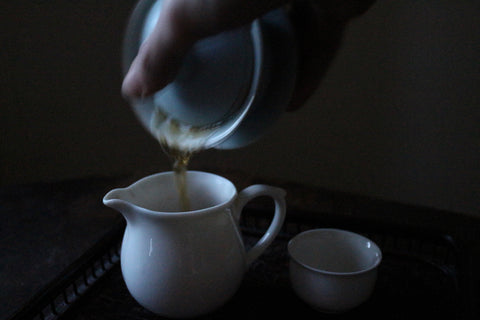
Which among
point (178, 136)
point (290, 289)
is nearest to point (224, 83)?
point (178, 136)

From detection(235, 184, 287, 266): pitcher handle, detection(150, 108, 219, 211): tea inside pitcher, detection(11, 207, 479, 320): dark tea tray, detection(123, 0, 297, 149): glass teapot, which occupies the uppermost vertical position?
detection(123, 0, 297, 149): glass teapot

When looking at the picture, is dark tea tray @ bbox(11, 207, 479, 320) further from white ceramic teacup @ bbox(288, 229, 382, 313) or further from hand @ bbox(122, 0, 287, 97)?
hand @ bbox(122, 0, 287, 97)

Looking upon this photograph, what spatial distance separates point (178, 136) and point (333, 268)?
0.87ft

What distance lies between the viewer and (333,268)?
561mm

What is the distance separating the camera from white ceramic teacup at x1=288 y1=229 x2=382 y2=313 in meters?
0.43

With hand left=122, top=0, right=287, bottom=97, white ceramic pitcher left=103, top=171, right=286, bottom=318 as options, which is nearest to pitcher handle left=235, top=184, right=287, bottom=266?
white ceramic pitcher left=103, top=171, right=286, bottom=318

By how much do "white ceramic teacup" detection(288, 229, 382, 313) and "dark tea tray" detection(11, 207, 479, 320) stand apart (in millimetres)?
25

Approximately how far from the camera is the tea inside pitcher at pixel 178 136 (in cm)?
49

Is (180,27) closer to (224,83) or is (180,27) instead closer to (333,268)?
(224,83)

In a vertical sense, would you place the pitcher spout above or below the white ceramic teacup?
above

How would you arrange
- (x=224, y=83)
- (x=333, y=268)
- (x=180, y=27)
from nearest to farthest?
1. (x=180, y=27)
2. (x=224, y=83)
3. (x=333, y=268)

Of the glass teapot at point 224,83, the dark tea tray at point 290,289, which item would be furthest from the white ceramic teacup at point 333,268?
the glass teapot at point 224,83

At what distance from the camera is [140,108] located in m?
0.48

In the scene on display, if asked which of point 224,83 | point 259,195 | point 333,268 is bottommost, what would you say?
point 333,268
